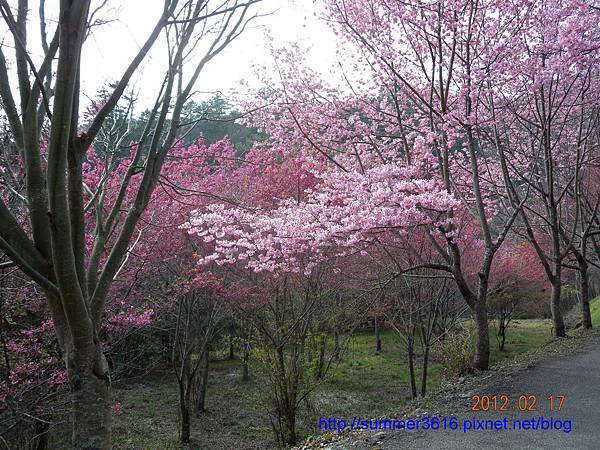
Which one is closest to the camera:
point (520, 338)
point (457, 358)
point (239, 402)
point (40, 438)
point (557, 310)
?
point (40, 438)

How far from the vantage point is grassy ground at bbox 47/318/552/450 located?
848 cm

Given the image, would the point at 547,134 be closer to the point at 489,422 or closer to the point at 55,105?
the point at 489,422

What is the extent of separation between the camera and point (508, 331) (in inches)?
805

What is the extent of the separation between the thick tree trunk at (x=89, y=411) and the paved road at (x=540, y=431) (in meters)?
2.51

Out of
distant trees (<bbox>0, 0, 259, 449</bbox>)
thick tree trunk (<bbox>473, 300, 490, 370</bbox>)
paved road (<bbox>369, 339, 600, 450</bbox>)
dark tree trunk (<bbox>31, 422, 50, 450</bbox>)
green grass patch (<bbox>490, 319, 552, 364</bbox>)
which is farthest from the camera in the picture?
green grass patch (<bbox>490, 319, 552, 364</bbox>)

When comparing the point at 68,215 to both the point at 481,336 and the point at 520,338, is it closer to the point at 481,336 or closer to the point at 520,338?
the point at 481,336

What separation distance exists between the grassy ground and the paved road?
5.60 ft

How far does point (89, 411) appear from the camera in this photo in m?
2.51

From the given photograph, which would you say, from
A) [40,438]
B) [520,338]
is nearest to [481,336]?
[40,438]

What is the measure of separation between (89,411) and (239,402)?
9.21 metres

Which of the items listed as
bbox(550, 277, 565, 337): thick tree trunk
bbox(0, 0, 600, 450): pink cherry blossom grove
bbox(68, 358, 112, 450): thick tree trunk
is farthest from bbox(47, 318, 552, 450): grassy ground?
bbox(68, 358, 112, 450): thick tree trunk

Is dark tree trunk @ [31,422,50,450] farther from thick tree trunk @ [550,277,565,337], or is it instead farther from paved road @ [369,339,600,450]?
thick tree trunk @ [550,277,565,337]

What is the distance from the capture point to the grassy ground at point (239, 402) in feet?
27.8

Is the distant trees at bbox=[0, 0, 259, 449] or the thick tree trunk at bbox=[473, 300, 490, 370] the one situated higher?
the distant trees at bbox=[0, 0, 259, 449]
